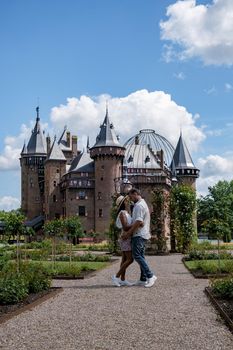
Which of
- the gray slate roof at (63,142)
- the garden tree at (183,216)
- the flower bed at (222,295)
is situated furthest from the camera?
the gray slate roof at (63,142)

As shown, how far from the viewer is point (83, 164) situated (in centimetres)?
7288

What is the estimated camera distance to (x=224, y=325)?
7664 mm

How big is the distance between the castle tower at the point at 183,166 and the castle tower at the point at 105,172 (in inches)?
632

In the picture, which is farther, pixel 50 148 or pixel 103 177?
pixel 50 148

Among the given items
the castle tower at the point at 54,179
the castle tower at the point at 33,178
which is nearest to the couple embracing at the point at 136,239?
the castle tower at the point at 54,179

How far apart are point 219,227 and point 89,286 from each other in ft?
28.7

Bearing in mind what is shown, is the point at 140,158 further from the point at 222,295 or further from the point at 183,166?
the point at 222,295

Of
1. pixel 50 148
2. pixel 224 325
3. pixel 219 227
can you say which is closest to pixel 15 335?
pixel 224 325

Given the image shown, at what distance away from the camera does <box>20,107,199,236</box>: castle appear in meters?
68.6

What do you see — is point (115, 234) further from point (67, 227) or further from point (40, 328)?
point (40, 328)

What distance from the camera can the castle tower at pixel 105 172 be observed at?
68125 mm

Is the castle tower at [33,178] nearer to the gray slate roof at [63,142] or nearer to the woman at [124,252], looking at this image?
the gray slate roof at [63,142]

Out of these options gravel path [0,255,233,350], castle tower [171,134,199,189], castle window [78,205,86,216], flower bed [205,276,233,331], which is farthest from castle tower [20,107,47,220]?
flower bed [205,276,233,331]

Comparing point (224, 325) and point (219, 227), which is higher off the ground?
point (219, 227)
